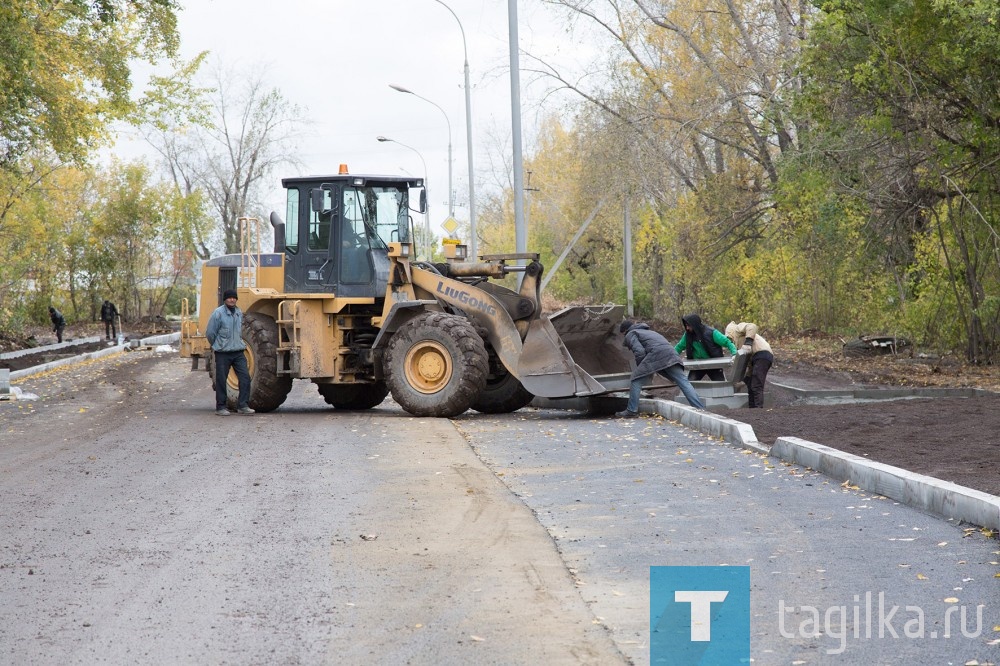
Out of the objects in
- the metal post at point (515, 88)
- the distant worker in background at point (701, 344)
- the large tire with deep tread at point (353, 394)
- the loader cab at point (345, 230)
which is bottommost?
the large tire with deep tread at point (353, 394)

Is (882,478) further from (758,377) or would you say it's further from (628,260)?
(628,260)

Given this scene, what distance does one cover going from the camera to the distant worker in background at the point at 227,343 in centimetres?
1616

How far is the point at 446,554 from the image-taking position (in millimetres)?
7223

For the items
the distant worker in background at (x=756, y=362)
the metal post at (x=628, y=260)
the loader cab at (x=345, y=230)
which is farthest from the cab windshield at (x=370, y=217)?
the metal post at (x=628, y=260)

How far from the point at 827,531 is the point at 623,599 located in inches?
80.6

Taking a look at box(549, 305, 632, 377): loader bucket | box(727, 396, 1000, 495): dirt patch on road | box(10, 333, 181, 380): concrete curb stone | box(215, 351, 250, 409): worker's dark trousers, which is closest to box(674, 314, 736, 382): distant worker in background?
box(549, 305, 632, 377): loader bucket

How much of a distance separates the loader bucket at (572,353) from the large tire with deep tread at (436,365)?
2.12ft

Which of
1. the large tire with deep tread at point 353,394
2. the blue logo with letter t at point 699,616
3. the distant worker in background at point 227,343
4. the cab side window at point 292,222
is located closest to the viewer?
the blue logo with letter t at point 699,616

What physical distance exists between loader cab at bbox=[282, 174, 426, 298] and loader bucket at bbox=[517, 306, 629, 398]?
9.07 ft

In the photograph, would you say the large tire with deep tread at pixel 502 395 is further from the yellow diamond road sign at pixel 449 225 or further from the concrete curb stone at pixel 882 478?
the yellow diamond road sign at pixel 449 225

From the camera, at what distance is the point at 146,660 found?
5.17 m

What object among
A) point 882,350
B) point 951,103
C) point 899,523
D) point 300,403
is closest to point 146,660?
point 899,523

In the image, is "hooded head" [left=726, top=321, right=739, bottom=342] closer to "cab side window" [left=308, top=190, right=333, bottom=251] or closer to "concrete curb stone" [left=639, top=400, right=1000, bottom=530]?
"concrete curb stone" [left=639, top=400, right=1000, bottom=530]

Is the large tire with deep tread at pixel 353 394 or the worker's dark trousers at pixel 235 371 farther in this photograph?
the large tire with deep tread at pixel 353 394
